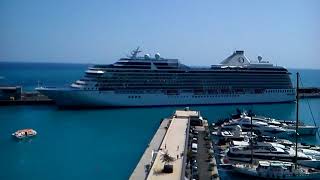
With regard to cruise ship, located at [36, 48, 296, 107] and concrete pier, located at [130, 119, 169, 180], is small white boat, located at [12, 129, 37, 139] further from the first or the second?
cruise ship, located at [36, 48, 296, 107]

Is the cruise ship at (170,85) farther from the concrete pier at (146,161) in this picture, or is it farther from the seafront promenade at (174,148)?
the concrete pier at (146,161)

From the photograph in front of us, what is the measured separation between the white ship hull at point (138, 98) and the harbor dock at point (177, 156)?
20.6 meters

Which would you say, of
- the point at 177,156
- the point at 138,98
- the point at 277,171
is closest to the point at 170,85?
the point at 138,98

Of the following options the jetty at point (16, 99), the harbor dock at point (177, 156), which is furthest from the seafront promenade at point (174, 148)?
the jetty at point (16, 99)

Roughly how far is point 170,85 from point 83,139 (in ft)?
69.5

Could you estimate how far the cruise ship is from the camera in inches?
1978

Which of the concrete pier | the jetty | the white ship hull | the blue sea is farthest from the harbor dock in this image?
the jetty

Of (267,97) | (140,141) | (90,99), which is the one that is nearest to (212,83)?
(267,97)

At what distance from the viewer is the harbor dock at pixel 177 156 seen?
17.2 meters

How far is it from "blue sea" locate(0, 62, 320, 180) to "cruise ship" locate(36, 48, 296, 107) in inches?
55.9

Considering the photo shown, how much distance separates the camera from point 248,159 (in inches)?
1025

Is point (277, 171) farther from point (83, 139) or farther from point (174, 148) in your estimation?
point (83, 139)

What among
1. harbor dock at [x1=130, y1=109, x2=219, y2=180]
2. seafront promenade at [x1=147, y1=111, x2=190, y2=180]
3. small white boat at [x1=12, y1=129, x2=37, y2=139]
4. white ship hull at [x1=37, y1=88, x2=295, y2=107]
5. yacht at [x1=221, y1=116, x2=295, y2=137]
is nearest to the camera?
seafront promenade at [x1=147, y1=111, x2=190, y2=180]

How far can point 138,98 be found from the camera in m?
51.8
